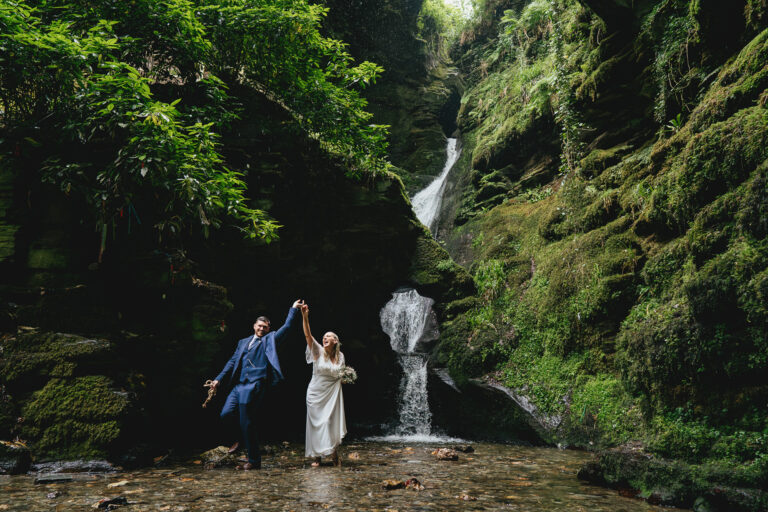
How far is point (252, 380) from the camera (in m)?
5.62

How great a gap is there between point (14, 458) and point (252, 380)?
268cm

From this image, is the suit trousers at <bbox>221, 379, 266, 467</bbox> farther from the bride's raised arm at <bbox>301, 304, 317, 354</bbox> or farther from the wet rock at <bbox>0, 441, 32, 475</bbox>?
the wet rock at <bbox>0, 441, 32, 475</bbox>

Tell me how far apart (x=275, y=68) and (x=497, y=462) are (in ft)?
29.9

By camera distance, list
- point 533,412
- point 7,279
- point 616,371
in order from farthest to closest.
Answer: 1. point 533,412
2. point 616,371
3. point 7,279

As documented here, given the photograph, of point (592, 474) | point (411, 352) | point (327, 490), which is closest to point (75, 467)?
point (327, 490)

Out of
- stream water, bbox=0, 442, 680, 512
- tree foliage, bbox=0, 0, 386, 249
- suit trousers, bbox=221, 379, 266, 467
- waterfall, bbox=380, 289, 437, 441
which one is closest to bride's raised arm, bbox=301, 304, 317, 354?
suit trousers, bbox=221, 379, 266, 467

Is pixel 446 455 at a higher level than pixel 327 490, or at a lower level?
lower

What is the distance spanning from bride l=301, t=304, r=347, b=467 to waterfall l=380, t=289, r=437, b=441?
4850 millimetres

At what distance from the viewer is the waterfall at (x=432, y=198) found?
19.5 meters

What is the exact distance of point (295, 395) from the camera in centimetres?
1098

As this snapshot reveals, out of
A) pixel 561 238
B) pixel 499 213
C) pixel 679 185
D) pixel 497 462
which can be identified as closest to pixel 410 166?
pixel 499 213

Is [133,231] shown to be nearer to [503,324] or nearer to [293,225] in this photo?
[293,225]

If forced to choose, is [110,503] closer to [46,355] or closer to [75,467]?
[75,467]

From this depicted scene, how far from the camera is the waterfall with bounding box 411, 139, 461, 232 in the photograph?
19484mm
